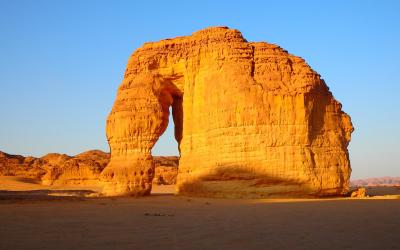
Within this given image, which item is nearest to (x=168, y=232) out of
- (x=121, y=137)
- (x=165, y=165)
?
(x=121, y=137)

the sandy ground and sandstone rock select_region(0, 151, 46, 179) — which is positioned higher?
sandstone rock select_region(0, 151, 46, 179)

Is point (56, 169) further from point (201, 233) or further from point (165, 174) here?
point (201, 233)

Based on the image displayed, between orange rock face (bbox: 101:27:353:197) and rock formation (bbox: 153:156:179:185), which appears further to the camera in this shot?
rock formation (bbox: 153:156:179:185)

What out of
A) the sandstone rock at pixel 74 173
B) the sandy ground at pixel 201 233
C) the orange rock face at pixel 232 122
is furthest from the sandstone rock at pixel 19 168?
the sandy ground at pixel 201 233

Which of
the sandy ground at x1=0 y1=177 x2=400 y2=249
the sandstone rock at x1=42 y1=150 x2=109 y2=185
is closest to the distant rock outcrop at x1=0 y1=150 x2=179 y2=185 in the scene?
the sandstone rock at x1=42 y1=150 x2=109 y2=185

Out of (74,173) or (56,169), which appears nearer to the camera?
(74,173)

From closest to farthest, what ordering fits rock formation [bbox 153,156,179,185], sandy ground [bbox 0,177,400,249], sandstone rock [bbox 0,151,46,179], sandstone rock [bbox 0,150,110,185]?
sandy ground [bbox 0,177,400,249] → sandstone rock [bbox 0,150,110,185] → rock formation [bbox 153,156,179,185] → sandstone rock [bbox 0,151,46,179]

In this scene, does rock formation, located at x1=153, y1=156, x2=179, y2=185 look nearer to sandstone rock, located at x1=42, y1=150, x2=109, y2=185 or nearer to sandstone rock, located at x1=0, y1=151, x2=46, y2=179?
sandstone rock, located at x1=42, y1=150, x2=109, y2=185

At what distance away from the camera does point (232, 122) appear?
2023 cm

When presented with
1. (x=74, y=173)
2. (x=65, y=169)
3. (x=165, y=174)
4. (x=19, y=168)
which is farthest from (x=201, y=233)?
(x=19, y=168)

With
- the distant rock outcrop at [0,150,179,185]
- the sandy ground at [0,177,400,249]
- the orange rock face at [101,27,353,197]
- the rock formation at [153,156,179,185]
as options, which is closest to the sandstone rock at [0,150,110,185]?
the distant rock outcrop at [0,150,179,185]

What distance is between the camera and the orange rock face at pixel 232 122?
1919cm

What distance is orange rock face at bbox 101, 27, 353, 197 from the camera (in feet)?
63.0

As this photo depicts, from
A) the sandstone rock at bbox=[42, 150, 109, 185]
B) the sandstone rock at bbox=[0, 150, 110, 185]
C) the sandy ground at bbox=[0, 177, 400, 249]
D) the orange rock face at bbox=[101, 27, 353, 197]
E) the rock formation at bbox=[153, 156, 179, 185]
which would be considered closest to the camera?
the sandy ground at bbox=[0, 177, 400, 249]
